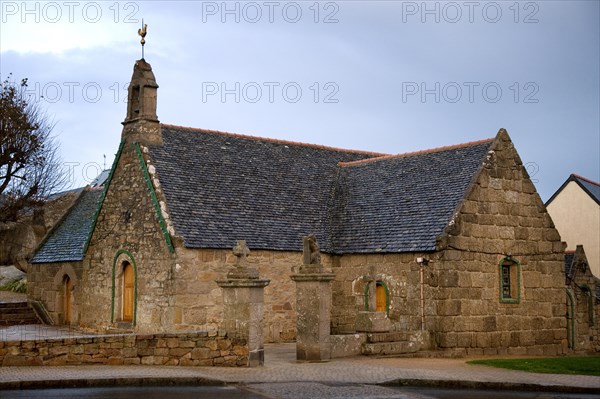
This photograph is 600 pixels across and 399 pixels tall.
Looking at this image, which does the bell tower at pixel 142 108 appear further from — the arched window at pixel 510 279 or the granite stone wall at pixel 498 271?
the arched window at pixel 510 279

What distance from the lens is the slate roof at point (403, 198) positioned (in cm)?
2422

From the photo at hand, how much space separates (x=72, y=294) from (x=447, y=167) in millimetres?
13026

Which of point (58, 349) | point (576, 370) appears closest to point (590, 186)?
point (576, 370)

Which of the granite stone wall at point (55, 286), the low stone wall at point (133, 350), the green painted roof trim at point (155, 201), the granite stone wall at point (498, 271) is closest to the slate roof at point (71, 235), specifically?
the granite stone wall at point (55, 286)

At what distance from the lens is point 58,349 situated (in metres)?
17.2

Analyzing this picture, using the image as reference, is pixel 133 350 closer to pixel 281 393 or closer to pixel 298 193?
pixel 281 393

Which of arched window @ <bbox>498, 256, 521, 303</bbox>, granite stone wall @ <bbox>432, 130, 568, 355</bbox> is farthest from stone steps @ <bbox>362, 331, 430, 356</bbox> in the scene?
arched window @ <bbox>498, 256, 521, 303</bbox>

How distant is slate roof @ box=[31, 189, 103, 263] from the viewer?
29422mm

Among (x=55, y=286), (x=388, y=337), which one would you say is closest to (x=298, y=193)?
(x=388, y=337)

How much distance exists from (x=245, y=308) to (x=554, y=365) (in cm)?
702

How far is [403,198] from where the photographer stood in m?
26.3

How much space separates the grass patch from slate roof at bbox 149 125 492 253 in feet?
14.5

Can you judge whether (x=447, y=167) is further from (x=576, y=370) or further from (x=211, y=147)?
(x=576, y=370)

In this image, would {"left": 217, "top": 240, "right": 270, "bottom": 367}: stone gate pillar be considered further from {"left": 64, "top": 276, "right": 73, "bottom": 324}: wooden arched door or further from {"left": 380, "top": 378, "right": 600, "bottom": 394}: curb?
{"left": 64, "top": 276, "right": 73, "bottom": 324}: wooden arched door
